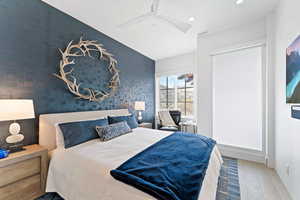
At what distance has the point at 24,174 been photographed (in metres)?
1.71

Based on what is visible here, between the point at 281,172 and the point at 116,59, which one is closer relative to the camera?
the point at 281,172

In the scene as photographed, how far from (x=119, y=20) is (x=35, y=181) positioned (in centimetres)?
303

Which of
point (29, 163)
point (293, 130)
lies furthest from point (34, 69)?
point (293, 130)

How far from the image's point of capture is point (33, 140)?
7.20 ft

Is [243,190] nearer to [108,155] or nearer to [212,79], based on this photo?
[108,155]

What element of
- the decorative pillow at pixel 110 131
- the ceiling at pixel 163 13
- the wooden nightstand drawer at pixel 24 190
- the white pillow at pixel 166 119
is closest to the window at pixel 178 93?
the white pillow at pixel 166 119

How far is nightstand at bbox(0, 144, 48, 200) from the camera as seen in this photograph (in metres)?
1.55

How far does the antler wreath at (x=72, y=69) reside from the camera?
2520 mm

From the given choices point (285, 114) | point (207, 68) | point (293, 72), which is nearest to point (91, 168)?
point (293, 72)

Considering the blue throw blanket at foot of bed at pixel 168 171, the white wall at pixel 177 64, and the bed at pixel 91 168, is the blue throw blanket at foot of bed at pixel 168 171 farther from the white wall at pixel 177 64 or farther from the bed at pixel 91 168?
the white wall at pixel 177 64

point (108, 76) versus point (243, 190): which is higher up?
point (108, 76)

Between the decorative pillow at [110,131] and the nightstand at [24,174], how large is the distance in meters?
0.77

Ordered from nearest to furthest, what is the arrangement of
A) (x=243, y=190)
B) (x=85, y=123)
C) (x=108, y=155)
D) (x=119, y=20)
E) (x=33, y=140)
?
(x=108, y=155), (x=243, y=190), (x=33, y=140), (x=85, y=123), (x=119, y=20)

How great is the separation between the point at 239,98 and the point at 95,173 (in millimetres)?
3299
